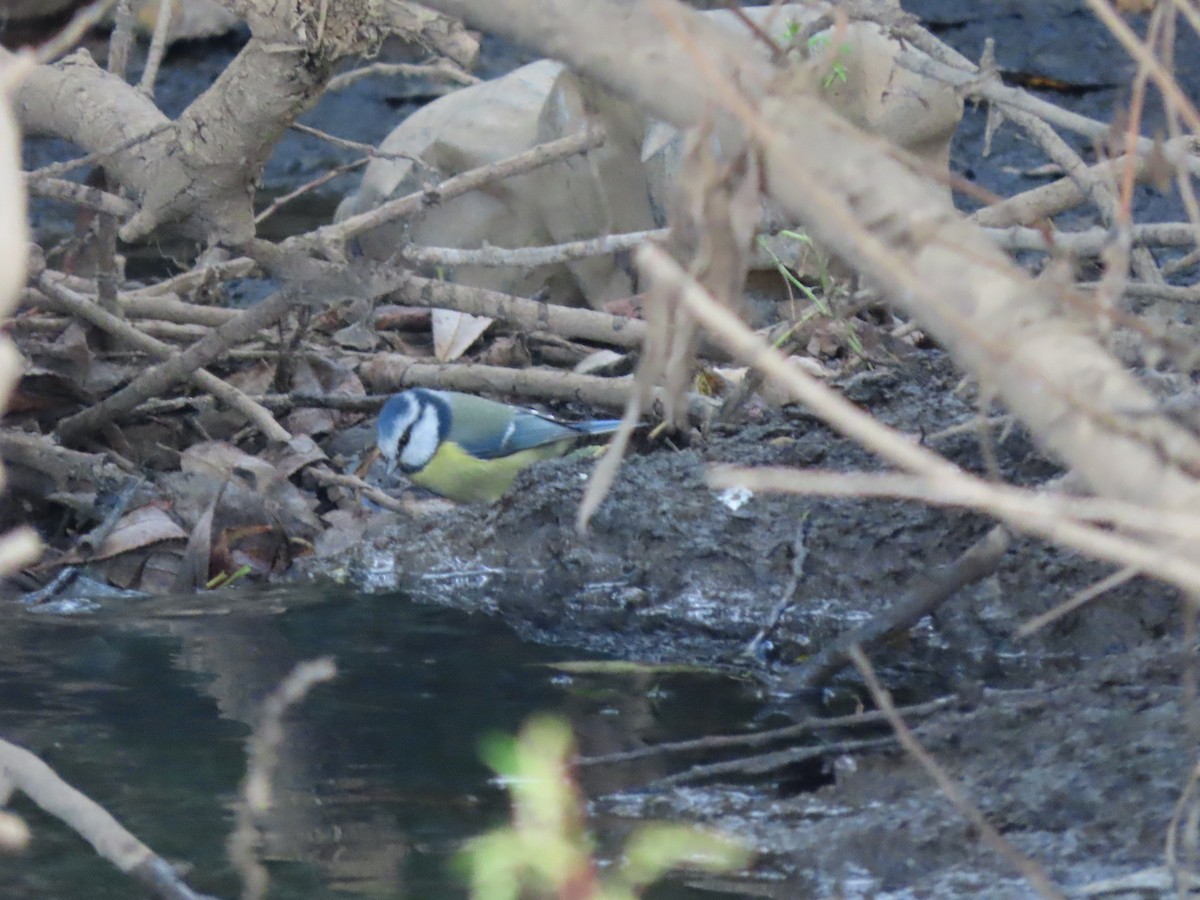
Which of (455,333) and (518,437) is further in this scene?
(455,333)

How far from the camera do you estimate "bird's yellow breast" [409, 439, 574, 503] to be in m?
5.14

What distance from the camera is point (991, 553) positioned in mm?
2928

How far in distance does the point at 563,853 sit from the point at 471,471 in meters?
2.83

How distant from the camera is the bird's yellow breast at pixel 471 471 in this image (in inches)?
203

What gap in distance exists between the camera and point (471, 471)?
17.2ft

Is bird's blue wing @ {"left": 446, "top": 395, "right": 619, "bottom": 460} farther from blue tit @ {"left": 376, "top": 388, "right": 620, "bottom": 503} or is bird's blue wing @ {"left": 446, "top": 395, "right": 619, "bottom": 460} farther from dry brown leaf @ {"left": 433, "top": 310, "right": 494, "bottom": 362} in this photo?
dry brown leaf @ {"left": 433, "top": 310, "right": 494, "bottom": 362}

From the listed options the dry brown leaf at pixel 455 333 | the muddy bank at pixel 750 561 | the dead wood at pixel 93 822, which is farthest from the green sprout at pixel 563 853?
the dry brown leaf at pixel 455 333

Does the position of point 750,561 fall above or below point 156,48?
below

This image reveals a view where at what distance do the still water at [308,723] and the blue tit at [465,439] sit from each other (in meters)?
0.97

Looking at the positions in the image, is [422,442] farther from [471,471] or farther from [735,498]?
[735,498]

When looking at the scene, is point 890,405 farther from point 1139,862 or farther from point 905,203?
point 905,203

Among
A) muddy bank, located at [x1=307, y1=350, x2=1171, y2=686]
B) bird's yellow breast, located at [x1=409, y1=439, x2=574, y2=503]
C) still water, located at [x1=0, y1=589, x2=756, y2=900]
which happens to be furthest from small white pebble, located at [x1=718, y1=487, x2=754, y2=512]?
bird's yellow breast, located at [x1=409, y1=439, x2=574, y2=503]

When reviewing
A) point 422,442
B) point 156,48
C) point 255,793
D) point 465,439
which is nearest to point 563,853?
point 255,793

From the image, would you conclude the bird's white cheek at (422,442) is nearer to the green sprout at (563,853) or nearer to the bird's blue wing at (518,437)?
the bird's blue wing at (518,437)
